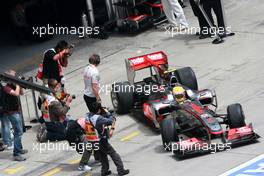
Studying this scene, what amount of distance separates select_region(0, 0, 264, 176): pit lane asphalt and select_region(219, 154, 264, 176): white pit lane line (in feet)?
0.48

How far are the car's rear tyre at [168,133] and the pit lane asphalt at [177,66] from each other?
233mm

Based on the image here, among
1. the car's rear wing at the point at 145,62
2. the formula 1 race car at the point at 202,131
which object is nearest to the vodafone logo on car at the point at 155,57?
the car's rear wing at the point at 145,62

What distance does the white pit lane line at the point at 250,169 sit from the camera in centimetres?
1455

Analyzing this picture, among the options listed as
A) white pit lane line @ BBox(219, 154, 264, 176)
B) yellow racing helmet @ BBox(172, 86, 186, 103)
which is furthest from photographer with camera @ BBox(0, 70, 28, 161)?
white pit lane line @ BBox(219, 154, 264, 176)

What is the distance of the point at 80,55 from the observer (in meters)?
24.0

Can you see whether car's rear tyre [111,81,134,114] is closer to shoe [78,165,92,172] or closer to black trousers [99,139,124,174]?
shoe [78,165,92,172]

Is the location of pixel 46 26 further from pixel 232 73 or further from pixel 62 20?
pixel 232 73

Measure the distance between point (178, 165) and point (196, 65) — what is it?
609 centimetres

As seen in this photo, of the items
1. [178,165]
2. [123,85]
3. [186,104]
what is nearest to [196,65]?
[123,85]

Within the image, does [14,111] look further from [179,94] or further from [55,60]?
[179,94]

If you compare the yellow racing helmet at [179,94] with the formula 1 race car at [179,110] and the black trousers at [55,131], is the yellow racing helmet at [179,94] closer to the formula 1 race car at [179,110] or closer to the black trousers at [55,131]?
the formula 1 race car at [179,110]

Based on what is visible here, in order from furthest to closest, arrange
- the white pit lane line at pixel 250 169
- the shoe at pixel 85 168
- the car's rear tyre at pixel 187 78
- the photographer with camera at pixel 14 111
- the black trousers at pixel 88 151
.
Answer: the car's rear tyre at pixel 187 78 → the photographer with camera at pixel 14 111 → the shoe at pixel 85 168 → the black trousers at pixel 88 151 → the white pit lane line at pixel 250 169

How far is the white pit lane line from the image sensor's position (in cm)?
1455

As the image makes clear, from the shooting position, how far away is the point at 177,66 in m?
21.4
